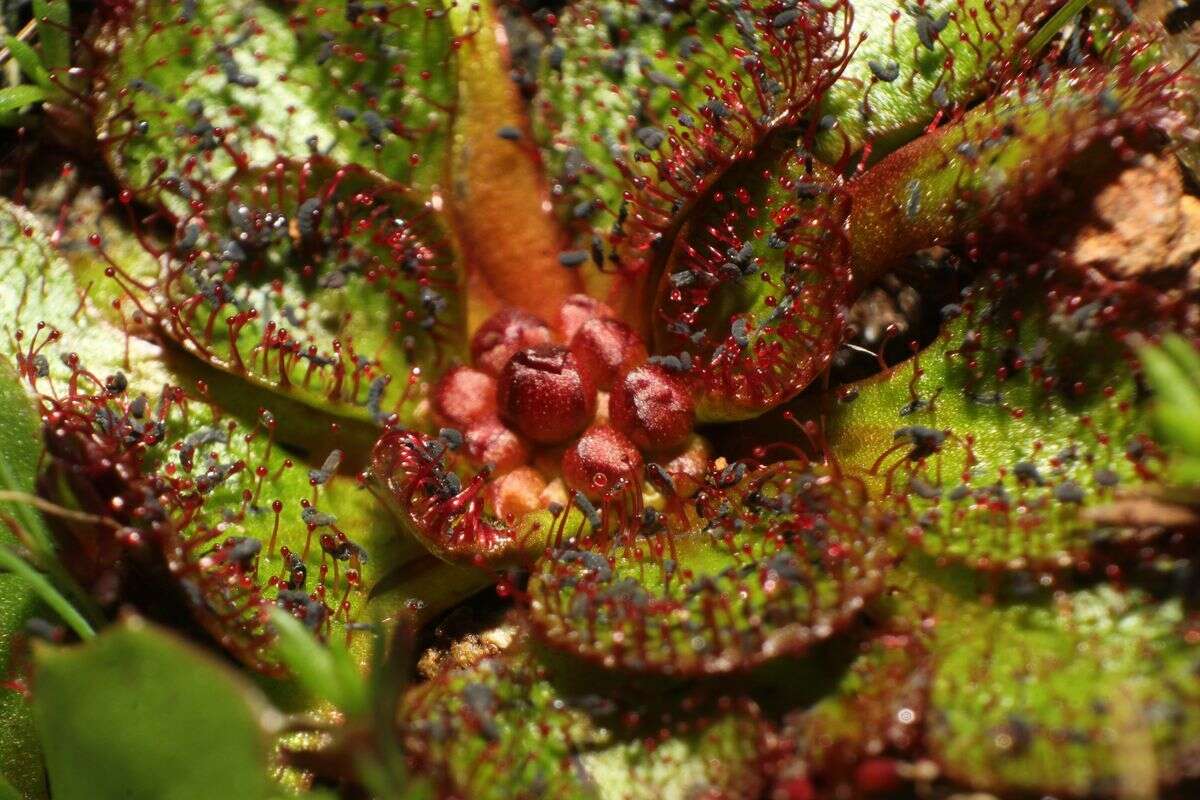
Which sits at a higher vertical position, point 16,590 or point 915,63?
point 915,63

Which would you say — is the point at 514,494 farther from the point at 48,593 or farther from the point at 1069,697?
the point at 1069,697

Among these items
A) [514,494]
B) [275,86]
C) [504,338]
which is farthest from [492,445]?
[275,86]

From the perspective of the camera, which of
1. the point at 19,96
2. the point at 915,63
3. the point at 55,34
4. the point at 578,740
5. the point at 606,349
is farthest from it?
the point at 55,34

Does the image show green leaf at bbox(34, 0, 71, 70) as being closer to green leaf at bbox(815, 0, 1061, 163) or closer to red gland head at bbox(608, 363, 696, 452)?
red gland head at bbox(608, 363, 696, 452)

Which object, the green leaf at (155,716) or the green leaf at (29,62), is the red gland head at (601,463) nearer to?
the green leaf at (155,716)

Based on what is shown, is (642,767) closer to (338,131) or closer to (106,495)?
(106,495)

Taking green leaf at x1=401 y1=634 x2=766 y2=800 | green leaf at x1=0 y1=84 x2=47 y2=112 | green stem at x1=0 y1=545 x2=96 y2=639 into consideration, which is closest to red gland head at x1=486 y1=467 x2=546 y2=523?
green leaf at x1=401 y1=634 x2=766 y2=800
